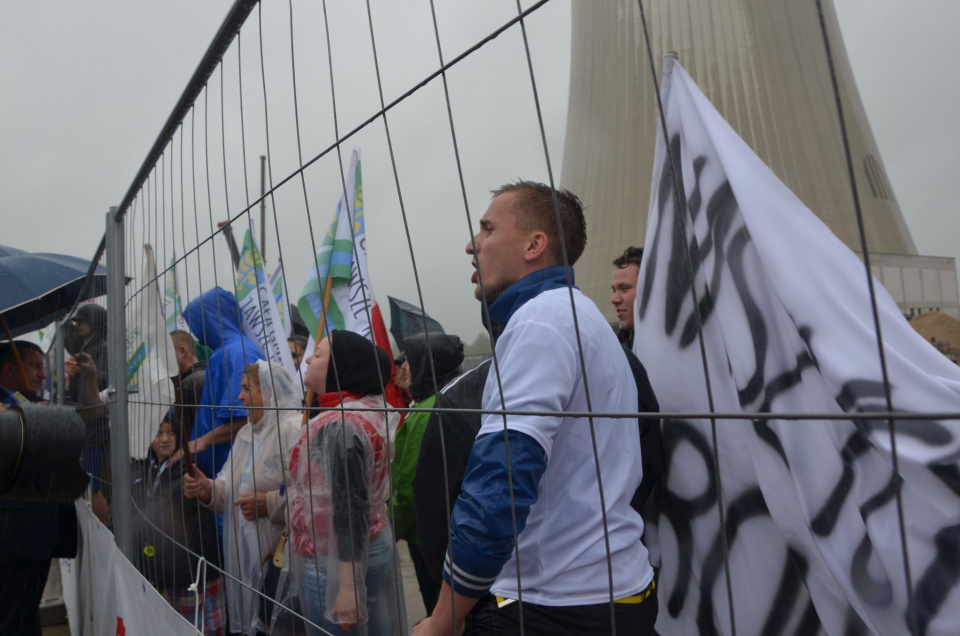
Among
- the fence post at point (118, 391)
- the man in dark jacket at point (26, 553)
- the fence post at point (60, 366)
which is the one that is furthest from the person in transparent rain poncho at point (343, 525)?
the fence post at point (60, 366)

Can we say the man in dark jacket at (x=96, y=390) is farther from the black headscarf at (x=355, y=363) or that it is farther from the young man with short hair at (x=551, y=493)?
the young man with short hair at (x=551, y=493)

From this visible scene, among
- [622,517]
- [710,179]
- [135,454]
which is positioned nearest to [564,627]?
[622,517]

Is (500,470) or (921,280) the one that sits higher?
(921,280)

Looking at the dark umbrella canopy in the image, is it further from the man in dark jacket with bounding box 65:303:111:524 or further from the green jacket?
the green jacket

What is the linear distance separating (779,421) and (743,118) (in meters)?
0.61

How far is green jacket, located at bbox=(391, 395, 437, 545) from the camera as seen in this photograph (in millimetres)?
1939

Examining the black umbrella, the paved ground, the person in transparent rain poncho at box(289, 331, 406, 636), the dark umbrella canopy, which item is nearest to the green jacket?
the person in transparent rain poncho at box(289, 331, 406, 636)

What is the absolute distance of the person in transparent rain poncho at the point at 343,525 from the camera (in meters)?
1.54

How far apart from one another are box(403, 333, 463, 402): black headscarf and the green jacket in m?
0.07

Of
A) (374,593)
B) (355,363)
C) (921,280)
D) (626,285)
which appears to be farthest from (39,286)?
(921,280)

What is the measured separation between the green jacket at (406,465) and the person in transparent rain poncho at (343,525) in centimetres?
14

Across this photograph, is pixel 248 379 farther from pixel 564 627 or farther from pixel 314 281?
pixel 564 627

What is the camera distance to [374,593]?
5.06 feet

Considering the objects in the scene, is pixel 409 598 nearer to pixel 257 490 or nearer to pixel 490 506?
pixel 257 490
